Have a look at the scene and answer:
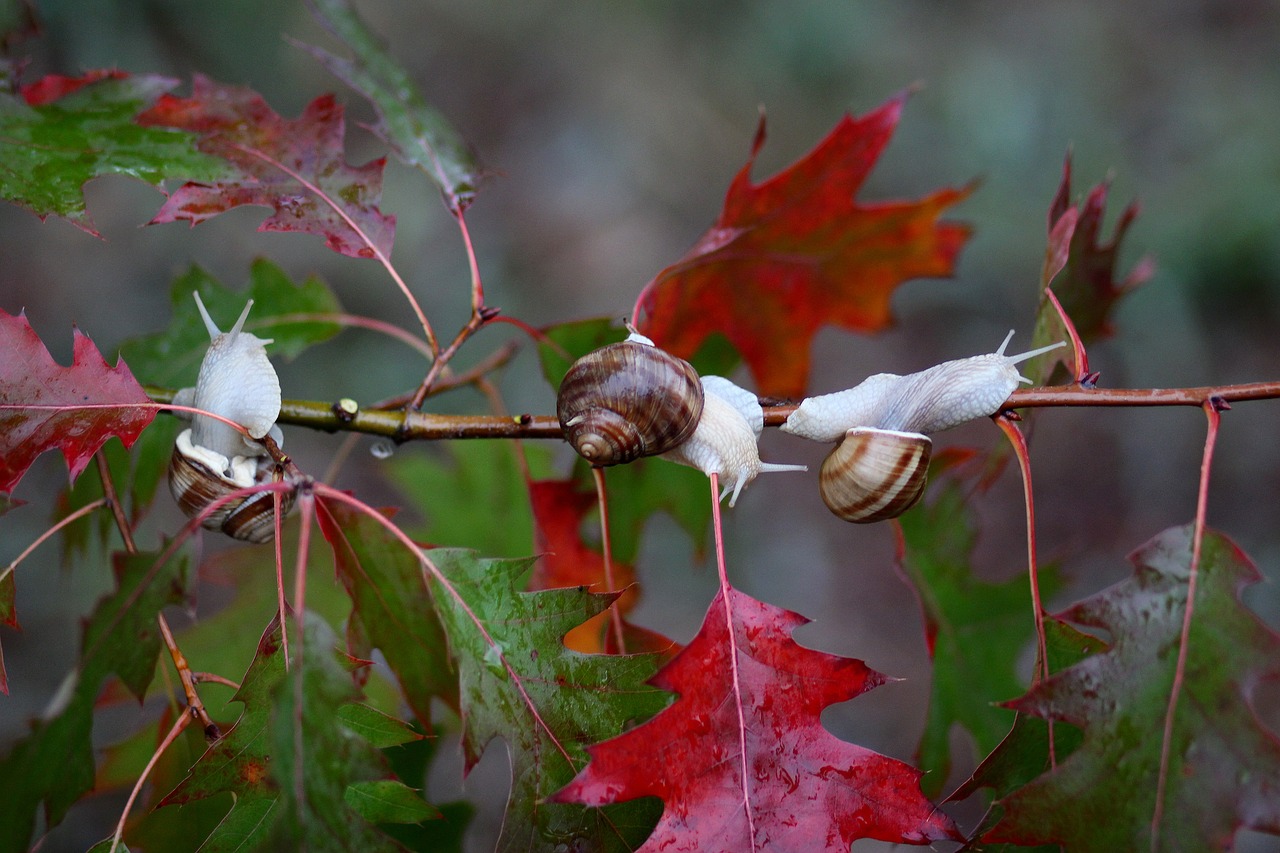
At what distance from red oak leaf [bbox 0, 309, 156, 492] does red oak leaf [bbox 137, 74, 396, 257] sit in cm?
22

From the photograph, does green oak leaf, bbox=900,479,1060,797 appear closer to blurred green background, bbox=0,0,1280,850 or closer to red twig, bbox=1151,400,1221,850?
red twig, bbox=1151,400,1221,850

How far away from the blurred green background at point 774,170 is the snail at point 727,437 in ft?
5.24

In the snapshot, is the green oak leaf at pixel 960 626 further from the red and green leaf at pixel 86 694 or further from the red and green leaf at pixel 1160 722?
the red and green leaf at pixel 86 694

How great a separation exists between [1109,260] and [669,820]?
929 millimetres

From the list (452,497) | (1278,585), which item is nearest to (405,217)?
(452,497)

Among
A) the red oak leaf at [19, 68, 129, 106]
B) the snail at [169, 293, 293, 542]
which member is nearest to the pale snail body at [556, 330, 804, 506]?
the snail at [169, 293, 293, 542]

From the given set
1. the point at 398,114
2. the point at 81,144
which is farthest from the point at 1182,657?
the point at 81,144

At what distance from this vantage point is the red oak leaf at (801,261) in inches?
42.2

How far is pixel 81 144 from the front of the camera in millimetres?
865

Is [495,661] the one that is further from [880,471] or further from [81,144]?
[81,144]

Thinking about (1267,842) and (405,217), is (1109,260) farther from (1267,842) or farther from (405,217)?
(405,217)

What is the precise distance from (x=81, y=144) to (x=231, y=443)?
13.7 inches

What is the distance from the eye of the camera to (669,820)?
68cm

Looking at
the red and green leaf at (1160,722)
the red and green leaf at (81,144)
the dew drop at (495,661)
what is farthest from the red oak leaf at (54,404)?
the red and green leaf at (1160,722)
